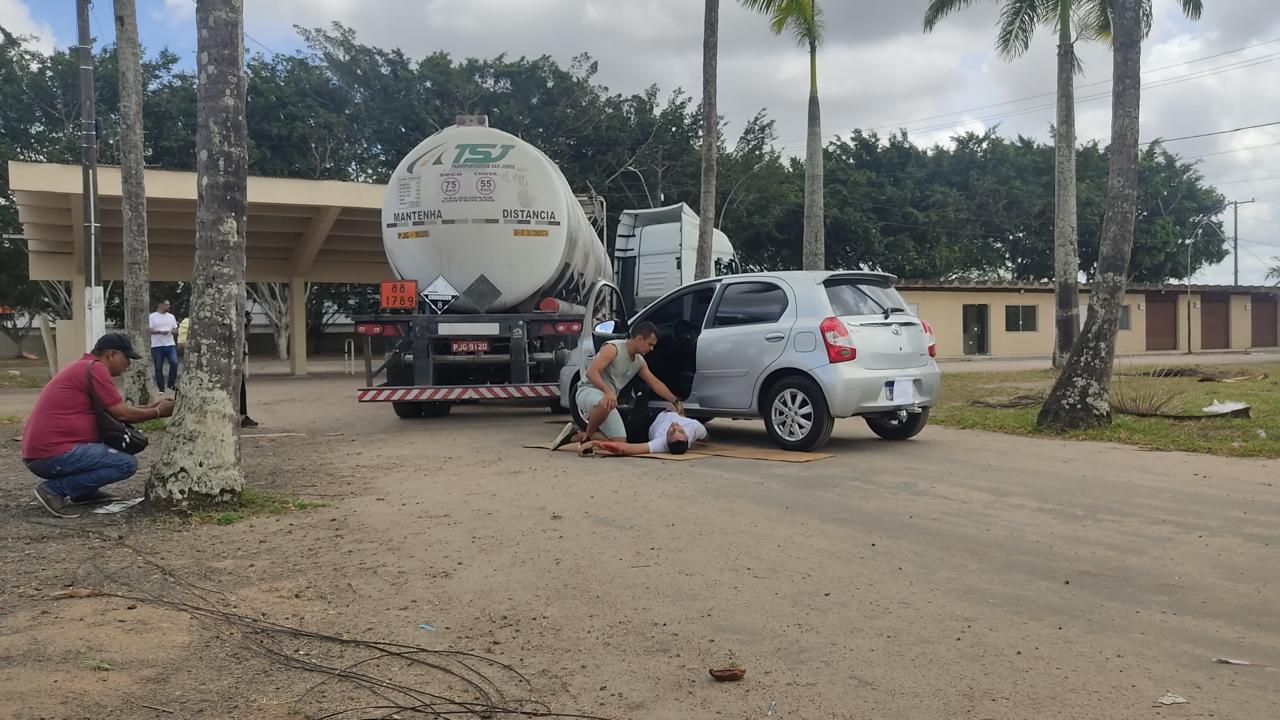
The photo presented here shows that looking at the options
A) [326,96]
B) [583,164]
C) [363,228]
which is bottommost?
[363,228]

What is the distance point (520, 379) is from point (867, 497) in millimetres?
6210

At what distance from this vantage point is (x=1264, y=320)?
1768 inches

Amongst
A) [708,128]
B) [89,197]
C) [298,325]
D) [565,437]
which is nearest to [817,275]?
[565,437]

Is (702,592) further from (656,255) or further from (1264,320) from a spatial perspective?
(1264,320)

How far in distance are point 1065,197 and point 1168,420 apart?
402 inches

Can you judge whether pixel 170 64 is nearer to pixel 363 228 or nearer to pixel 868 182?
pixel 363 228

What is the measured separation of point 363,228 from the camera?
1016 inches

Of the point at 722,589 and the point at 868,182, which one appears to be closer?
the point at 722,589

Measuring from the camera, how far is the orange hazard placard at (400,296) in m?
11.8

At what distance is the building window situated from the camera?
3719cm

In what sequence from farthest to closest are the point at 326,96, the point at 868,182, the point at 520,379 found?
the point at 868,182, the point at 326,96, the point at 520,379

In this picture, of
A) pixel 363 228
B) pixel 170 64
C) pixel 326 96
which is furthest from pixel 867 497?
pixel 170 64

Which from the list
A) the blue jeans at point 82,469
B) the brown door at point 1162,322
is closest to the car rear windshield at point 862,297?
the blue jeans at point 82,469

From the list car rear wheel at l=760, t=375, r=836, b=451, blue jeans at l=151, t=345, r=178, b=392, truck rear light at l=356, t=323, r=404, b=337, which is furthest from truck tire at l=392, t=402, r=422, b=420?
blue jeans at l=151, t=345, r=178, b=392
